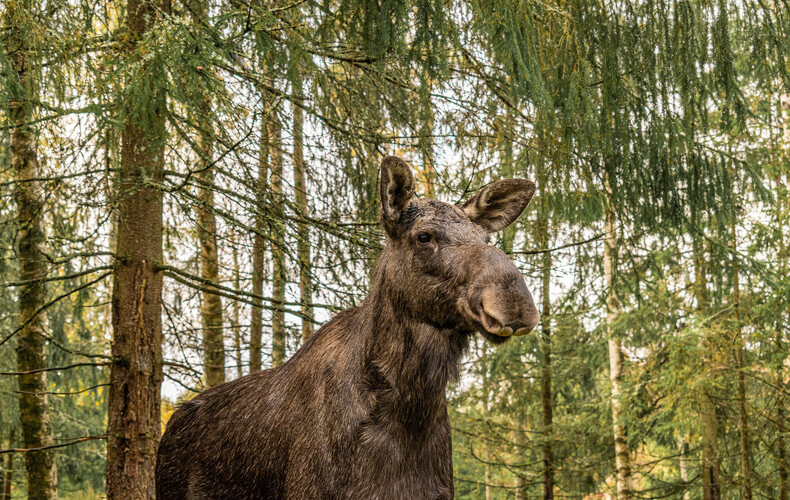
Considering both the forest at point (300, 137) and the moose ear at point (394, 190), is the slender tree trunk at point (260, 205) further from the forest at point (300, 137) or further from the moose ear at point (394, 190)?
the moose ear at point (394, 190)

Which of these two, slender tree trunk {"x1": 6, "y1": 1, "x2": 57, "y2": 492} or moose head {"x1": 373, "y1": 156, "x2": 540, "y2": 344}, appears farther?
slender tree trunk {"x1": 6, "y1": 1, "x2": 57, "y2": 492}

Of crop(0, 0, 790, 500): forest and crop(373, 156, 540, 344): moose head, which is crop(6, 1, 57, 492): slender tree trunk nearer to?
crop(0, 0, 790, 500): forest

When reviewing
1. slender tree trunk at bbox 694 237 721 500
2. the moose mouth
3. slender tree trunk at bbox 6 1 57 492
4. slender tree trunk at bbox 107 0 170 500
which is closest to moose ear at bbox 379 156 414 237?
the moose mouth

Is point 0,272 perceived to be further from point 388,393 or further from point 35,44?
point 388,393

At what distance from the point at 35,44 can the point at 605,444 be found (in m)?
15.2

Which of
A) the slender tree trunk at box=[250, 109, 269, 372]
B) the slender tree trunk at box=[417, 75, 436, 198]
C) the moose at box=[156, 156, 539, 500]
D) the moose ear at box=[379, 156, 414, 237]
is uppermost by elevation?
the slender tree trunk at box=[417, 75, 436, 198]

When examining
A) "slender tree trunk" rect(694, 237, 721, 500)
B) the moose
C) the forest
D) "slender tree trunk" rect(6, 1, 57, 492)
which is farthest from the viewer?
"slender tree trunk" rect(694, 237, 721, 500)

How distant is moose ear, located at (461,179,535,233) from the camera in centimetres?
394

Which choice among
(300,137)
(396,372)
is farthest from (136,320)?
(396,372)

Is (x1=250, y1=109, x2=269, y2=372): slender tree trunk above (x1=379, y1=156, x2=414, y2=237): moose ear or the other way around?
above

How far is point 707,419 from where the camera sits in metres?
12.4

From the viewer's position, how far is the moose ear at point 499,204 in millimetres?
3939

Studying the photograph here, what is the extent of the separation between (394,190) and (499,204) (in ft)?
2.12

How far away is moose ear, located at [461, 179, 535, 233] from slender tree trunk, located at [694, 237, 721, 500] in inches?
330
